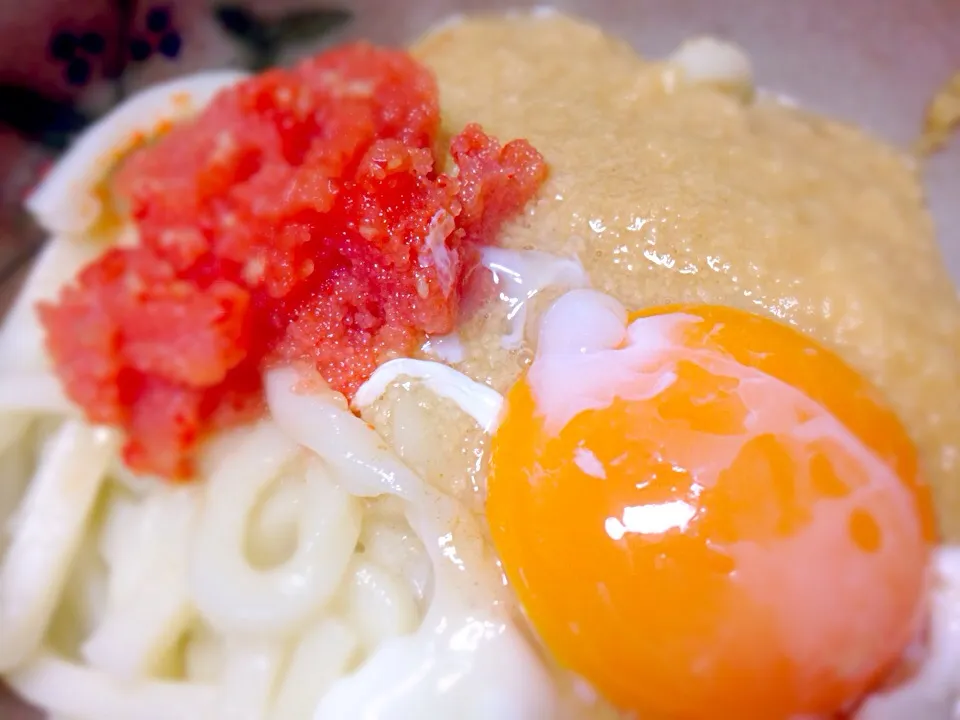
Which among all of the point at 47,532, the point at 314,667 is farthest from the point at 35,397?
the point at 314,667

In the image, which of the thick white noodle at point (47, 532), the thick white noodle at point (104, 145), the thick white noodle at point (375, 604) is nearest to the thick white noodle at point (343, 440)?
the thick white noodle at point (375, 604)

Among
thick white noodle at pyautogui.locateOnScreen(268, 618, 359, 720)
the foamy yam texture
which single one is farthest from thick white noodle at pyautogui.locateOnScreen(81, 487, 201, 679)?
thick white noodle at pyautogui.locateOnScreen(268, 618, 359, 720)

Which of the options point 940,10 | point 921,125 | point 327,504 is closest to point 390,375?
point 327,504

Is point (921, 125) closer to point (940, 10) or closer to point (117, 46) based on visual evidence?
point (940, 10)

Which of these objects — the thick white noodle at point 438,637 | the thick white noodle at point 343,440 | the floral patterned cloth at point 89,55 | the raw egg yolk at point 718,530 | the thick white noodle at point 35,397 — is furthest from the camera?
the floral patterned cloth at point 89,55

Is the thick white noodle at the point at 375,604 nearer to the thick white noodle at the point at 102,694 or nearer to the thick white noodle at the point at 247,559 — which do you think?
the thick white noodle at the point at 247,559

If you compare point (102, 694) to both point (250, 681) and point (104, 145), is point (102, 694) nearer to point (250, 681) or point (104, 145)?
point (250, 681)
